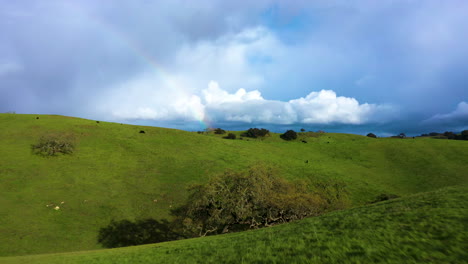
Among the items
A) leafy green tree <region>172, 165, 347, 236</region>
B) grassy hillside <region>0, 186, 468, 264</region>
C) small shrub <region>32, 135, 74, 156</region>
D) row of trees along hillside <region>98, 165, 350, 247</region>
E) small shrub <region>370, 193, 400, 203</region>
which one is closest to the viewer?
grassy hillside <region>0, 186, 468, 264</region>

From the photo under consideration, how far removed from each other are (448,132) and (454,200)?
166m

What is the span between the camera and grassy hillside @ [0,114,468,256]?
3444cm

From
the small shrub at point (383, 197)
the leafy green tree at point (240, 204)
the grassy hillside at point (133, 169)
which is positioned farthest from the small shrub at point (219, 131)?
the leafy green tree at point (240, 204)

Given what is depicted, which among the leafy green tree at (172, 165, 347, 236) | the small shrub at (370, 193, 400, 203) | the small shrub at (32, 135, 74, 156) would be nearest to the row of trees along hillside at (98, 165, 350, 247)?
the leafy green tree at (172, 165, 347, 236)

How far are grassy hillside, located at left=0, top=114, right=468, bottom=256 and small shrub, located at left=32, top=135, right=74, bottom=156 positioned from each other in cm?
179

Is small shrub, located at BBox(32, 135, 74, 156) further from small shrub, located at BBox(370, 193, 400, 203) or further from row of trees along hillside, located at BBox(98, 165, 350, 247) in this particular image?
small shrub, located at BBox(370, 193, 400, 203)

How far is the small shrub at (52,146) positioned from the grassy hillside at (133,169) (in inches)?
70.4

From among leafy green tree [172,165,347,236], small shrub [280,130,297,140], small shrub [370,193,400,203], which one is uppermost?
small shrub [280,130,297,140]

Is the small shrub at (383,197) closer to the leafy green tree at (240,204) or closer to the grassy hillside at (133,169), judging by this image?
the grassy hillside at (133,169)

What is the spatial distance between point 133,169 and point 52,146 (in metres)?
21.4

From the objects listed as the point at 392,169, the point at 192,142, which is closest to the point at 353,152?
the point at 392,169

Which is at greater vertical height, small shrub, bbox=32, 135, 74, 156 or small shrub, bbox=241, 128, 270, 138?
small shrub, bbox=241, 128, 270, 138

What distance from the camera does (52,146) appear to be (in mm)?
54094

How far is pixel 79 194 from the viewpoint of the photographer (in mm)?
41625
